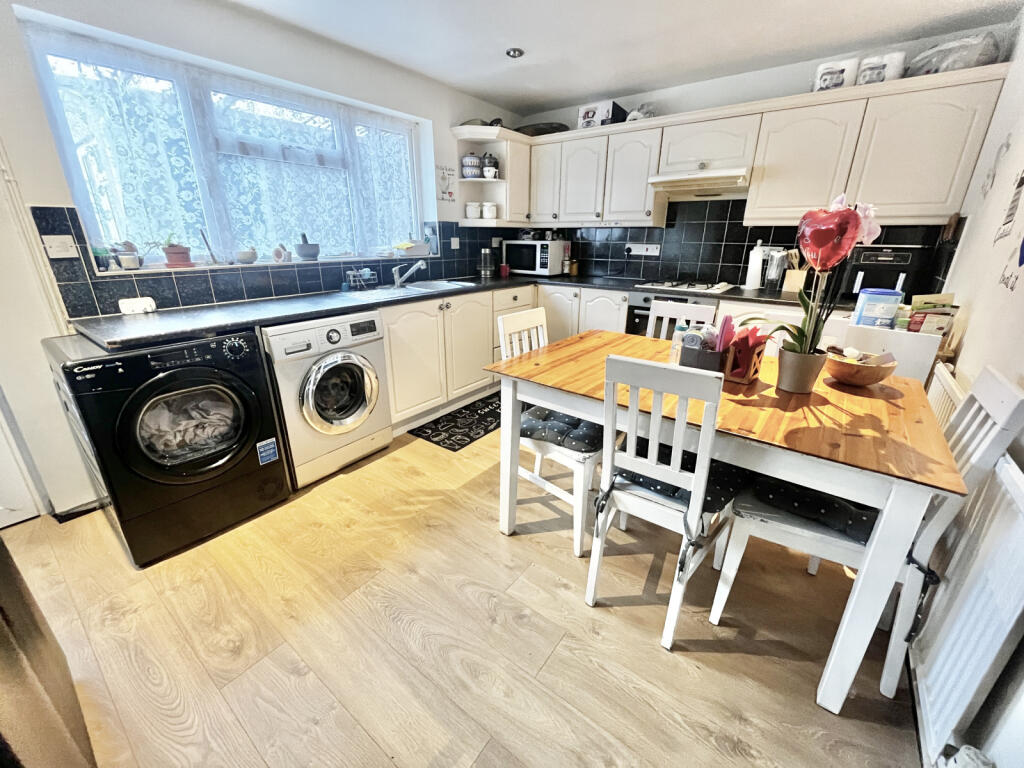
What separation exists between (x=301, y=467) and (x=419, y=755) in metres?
1.46

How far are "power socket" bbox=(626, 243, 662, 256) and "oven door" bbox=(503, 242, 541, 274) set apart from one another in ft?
2.65

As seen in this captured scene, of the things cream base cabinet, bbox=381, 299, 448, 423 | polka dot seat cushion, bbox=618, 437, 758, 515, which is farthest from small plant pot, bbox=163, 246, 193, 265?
polka dot seat cushion, bbox=618, 437, 758, 515

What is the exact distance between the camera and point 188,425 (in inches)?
67.5

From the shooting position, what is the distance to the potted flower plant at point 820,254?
108 cm

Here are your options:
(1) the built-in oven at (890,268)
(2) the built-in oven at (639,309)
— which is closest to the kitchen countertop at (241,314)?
(2) the built-in oven at (639,309)

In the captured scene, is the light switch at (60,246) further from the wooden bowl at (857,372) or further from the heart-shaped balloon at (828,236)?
the wooden bowl at (857,372)

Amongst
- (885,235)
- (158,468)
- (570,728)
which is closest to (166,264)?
(158,468)

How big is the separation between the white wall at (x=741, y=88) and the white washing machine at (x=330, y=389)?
273 cm

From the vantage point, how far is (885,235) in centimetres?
256

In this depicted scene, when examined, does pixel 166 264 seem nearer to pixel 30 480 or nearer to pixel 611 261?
pixel 30 480

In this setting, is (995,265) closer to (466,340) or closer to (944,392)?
(944,392)

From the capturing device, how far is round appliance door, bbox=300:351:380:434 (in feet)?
6.74

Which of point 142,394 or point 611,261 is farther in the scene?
point 611,261

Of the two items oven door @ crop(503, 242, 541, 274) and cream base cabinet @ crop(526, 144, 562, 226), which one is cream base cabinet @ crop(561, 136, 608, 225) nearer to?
cream base cabinet @ crop(526, 144, 562, 226)
